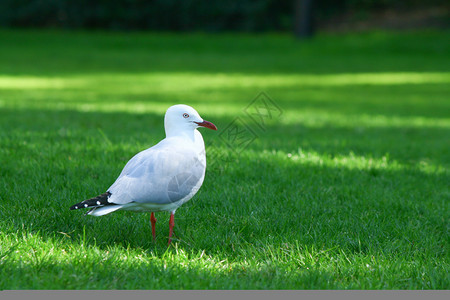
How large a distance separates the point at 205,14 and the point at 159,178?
3802 cm

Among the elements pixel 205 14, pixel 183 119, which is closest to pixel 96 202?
pixel 183 119

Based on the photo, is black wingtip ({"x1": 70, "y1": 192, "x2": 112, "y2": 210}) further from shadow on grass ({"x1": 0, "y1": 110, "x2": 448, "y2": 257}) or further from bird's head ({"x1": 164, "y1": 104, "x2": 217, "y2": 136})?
bird's head ({"x1": 164, "y1": 104, "x2": 217, "y2": 136})

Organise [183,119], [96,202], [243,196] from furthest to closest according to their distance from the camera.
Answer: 1. [243,196]
2. [183,119]
3. [96,202]

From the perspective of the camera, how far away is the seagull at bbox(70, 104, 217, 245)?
11.6 ft

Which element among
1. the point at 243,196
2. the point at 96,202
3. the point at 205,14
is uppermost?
the point at 205,14

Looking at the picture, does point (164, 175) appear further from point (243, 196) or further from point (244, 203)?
point (243, 196)

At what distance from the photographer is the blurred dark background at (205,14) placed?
39.3m

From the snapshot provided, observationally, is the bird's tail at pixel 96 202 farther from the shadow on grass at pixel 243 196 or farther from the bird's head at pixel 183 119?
the bird's head at pixel 183 119

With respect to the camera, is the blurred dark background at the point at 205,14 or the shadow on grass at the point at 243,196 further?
the blurred dark background at the point at 205,14

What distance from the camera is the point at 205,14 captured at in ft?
132

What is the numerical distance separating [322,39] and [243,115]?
23.9 m

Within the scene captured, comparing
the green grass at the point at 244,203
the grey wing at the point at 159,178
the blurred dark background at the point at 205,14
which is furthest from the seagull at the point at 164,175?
the blurred dark background at the point at 205,14

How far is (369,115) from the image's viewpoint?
1295 centimetres

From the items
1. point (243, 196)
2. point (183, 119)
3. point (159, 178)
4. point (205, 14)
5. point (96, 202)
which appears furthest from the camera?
point (205, 14)
